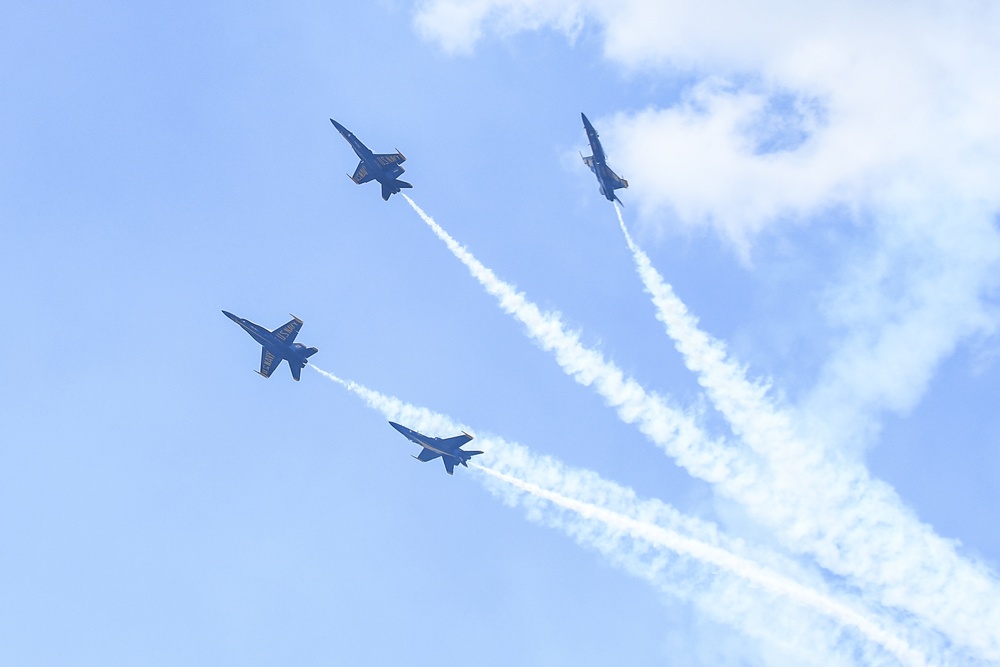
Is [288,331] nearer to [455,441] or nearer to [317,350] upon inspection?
[317,350]

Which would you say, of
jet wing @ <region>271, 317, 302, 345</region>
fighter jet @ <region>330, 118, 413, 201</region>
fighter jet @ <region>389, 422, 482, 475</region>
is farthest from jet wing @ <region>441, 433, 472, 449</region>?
fighter jet @ <region>330, 118, 413, 201</region>

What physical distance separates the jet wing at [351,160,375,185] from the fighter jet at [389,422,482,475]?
91.2 feet

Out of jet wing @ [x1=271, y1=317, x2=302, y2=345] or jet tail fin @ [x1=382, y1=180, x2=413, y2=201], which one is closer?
jet wing @ [x1=271, y1=317, x2=302, y2=345]

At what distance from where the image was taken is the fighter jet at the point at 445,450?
83312 millimetres

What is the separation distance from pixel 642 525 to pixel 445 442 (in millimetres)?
21841

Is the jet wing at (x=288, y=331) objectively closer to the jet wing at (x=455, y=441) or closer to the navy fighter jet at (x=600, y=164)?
the jet wing at (x=455, y=441)

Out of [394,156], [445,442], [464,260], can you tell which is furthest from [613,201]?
[445,442]

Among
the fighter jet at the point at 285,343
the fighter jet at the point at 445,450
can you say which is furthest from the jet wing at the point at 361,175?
the fighter jet at the point at 445,450

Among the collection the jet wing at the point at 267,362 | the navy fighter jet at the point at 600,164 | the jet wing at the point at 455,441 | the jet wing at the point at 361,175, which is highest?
the navy fighter jet at the point at 600,164

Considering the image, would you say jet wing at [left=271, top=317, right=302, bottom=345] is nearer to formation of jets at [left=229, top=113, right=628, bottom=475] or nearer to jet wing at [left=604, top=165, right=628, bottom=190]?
formation of jets at [left=229, top=113, right=628, bottom=475]

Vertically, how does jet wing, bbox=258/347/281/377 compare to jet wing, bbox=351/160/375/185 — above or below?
below

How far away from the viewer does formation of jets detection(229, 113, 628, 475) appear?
270ft

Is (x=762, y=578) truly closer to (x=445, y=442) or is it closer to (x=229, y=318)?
(x=445, y=442)

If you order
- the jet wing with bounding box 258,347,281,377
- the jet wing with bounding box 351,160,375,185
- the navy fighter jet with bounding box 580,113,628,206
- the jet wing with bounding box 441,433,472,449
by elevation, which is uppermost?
the navy fighter jet with bounding box 580,113,628,206
